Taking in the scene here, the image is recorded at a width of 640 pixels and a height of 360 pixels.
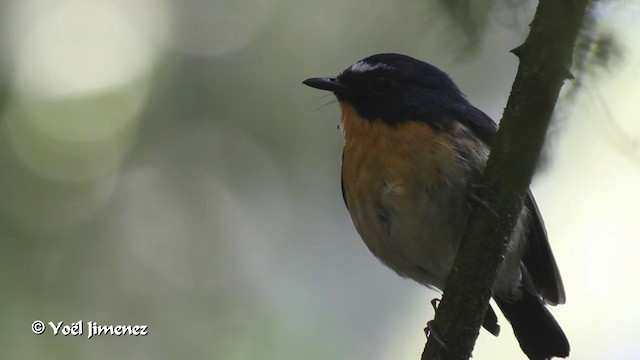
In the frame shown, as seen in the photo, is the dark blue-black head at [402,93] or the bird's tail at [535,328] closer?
the dark blue-black head at [402,93]

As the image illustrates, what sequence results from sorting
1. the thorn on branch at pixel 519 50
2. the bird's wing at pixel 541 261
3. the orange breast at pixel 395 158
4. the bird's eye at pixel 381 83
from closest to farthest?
the thorn on branch at pixel 519 50, the orange breast at pixel 395 158, the bird's wing at pixel 541 261, the bird's eye at pixel 381 83

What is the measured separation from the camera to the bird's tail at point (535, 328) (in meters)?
4.41

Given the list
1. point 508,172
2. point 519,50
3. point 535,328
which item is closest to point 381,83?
point 535,328

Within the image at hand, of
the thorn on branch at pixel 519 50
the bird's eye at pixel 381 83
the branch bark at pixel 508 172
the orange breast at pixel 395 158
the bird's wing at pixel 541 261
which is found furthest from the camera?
the bird's eye at pixel 381 83

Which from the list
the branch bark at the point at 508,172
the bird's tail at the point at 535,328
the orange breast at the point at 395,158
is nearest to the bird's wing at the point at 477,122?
the orange breast at the point at 395,158

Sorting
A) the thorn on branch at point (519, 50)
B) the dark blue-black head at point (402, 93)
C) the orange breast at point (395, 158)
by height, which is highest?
the dark blue-black head at point (402, 93)

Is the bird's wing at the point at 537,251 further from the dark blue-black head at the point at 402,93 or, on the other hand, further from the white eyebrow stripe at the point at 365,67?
the white eyebrow stripe at the point at 365,67

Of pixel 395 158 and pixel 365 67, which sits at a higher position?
pixel 365 67

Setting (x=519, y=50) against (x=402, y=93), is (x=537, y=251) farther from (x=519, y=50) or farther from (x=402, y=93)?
(x=519, y=50)

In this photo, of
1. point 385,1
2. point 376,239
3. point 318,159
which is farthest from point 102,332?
point 385,1

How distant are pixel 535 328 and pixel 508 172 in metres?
1.85

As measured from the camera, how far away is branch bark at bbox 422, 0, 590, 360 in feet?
8.32

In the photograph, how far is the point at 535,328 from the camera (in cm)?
448

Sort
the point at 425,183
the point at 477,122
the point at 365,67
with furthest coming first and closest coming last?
1. the point at 365,67
2. the point at 477,122
3. the point at 425,183
